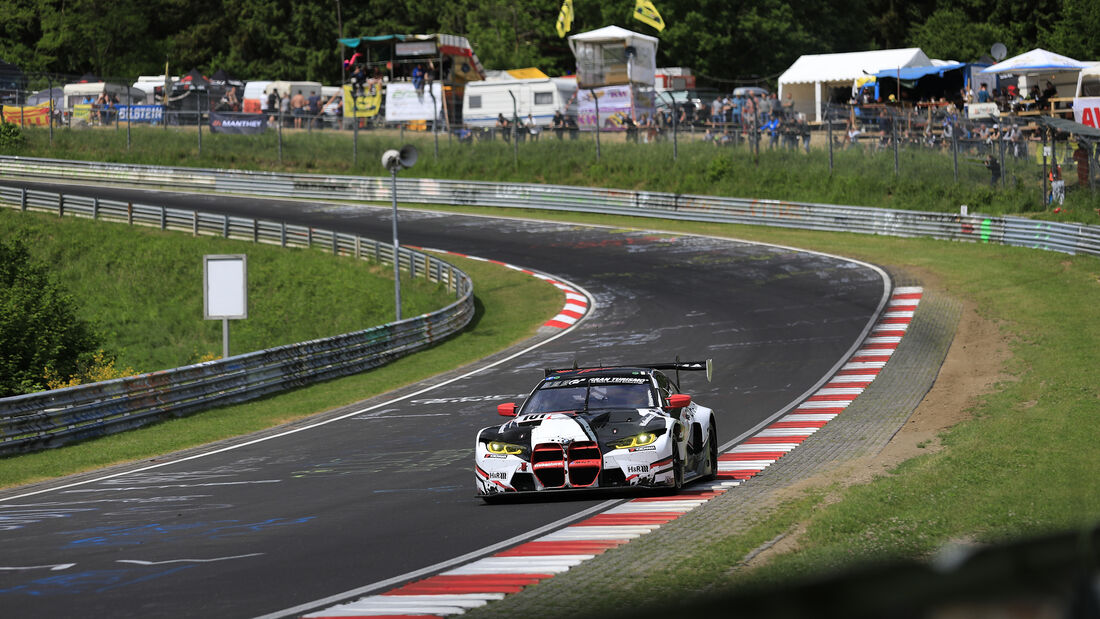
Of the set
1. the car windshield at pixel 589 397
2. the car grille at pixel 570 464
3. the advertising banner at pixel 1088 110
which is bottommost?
the car grille at pixel 570 464

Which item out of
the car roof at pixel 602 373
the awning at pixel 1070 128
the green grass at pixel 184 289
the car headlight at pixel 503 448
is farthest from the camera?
the green grass at pixel 184 289

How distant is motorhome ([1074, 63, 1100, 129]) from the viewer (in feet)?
141

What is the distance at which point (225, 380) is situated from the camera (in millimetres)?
23938

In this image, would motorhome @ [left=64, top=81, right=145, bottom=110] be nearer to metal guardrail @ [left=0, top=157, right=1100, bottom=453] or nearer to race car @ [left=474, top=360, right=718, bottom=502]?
metal guardrail @ [left=0, top=157, right=1100, bottom=453]

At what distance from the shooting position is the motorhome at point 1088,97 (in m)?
42.9

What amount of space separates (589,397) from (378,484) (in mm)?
2860

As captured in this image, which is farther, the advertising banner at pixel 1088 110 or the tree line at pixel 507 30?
the tree line at pixel 507 30

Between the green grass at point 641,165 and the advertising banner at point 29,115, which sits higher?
the advertising banner at point 29,115

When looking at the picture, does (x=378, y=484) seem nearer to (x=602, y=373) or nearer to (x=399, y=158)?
(x=602, y=373)

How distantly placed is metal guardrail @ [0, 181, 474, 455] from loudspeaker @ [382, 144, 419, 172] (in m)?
3.60

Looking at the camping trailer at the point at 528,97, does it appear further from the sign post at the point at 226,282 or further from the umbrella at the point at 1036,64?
the sign post at the point at 226,282

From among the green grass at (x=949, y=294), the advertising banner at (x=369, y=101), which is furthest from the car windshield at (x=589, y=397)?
the advertising banner at (x=369, y=101)

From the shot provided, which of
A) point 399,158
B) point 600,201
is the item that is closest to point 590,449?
point 399,158

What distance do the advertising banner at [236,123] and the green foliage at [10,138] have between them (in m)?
9.82
